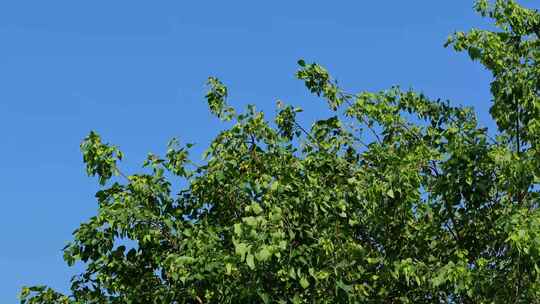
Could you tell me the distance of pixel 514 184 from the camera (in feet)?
45.5

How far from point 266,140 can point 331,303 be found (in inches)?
123

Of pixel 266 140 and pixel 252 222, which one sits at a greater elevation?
pixel 266 140

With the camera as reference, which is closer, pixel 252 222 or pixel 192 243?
pixel 252 222

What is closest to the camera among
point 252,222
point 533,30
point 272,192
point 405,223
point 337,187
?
point 252,222

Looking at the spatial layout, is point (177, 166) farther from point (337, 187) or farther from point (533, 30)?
point (533, 30)

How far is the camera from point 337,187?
14.2 m

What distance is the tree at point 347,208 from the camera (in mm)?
13195

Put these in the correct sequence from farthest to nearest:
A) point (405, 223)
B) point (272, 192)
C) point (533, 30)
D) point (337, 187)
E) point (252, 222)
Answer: point (533, 30) → point (405, 223) → point (337, 187) → point (272, 192) → point (252, 222)

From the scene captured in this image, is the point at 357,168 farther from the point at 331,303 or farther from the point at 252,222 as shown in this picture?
the point at 252,222

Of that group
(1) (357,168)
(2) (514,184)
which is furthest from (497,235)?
(1) (357,168)

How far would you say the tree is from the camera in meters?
13.2

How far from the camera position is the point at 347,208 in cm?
1417

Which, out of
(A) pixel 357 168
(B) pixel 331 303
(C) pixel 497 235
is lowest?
(B) pixel 331 303

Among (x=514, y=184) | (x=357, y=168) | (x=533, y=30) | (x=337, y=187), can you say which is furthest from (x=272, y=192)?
(x=533, y=30)
